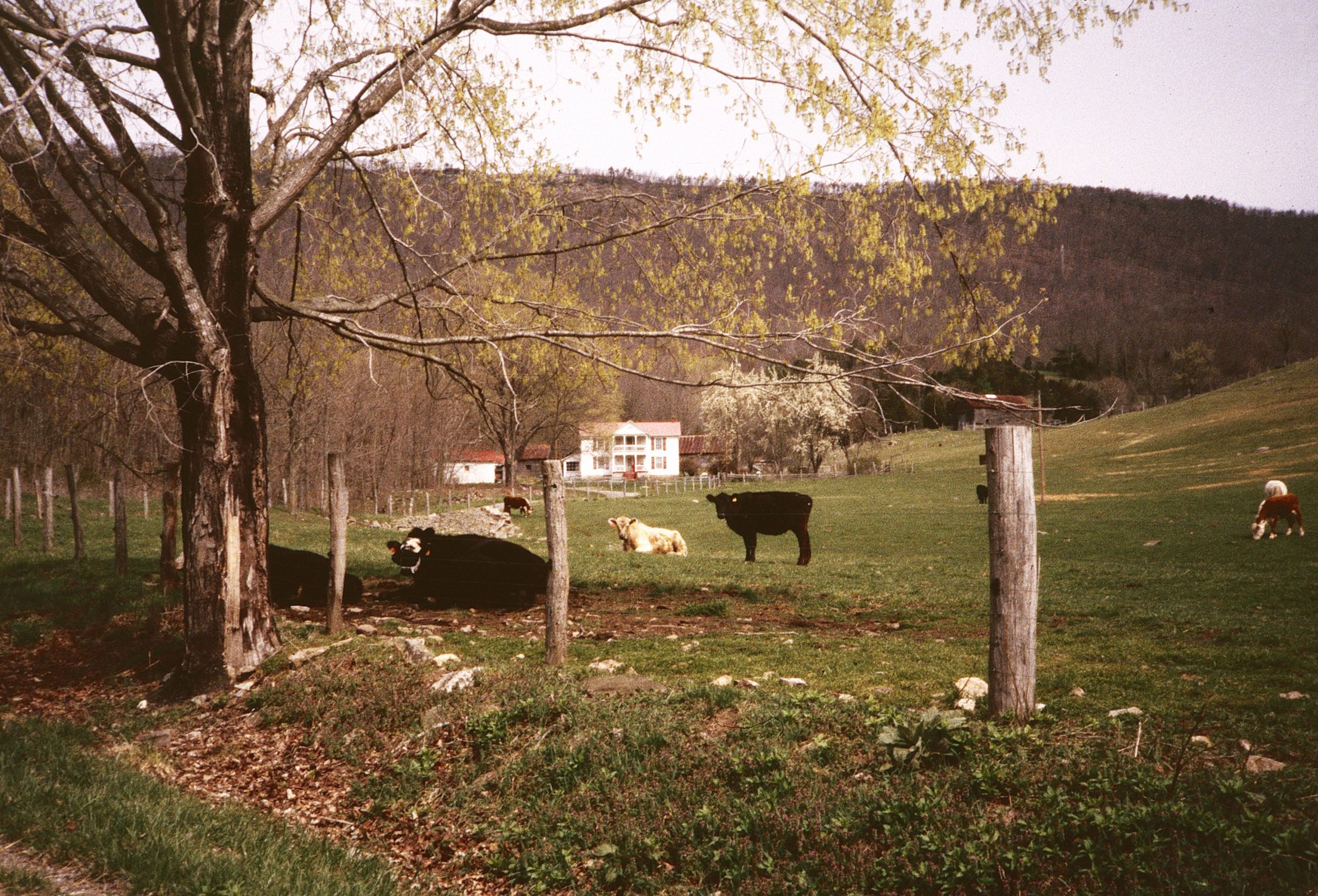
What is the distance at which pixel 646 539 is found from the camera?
24641mm

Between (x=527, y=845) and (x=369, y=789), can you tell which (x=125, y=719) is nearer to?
(x=369, y=789)

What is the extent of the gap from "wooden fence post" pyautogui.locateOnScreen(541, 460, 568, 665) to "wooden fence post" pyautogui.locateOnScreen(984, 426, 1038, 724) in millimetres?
4228

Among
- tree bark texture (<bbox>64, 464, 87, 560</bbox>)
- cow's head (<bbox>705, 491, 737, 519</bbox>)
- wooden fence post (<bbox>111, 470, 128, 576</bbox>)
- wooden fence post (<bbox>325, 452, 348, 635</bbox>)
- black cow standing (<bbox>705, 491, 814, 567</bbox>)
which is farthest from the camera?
cow's head (<bbox>705, 491, 737, 519</bbox>)

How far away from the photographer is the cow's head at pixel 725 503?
21969 millimetres

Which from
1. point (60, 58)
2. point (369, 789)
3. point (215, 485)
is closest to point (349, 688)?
point (369, 789)

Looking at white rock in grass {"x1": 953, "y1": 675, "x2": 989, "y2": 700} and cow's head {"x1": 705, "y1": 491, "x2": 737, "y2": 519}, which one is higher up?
cow's head {"x1": 705, "y1": 491, "x2": 737, "y2": 519}

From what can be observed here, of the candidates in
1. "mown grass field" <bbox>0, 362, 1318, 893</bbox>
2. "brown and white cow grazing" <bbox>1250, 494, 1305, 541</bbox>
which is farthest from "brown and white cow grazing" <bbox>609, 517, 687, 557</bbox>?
"brown and white cow grazing" <bbox>1250, 494, 1305, 541</bbox>

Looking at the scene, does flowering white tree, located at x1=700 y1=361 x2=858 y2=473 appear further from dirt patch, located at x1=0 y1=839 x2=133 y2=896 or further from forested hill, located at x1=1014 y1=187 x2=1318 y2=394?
forested hill, located at x1=1014 y1=187 x2=1318 y2=394

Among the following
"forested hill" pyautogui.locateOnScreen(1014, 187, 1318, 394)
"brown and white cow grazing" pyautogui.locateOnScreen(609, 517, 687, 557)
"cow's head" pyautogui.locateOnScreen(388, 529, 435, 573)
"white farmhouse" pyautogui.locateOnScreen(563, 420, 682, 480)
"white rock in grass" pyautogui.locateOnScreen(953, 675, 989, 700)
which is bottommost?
"brown and white cow grazing" pyautogui.locateOnScreen(609, 517, 687, 557)

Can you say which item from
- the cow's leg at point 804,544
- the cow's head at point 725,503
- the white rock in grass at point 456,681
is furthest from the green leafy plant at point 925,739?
the cow's head at point 725,503

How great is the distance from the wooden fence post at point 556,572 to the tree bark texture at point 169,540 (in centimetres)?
639

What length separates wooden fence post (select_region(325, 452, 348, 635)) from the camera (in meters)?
10.6

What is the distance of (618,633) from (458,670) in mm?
3579

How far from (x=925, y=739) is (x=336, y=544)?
812cm
